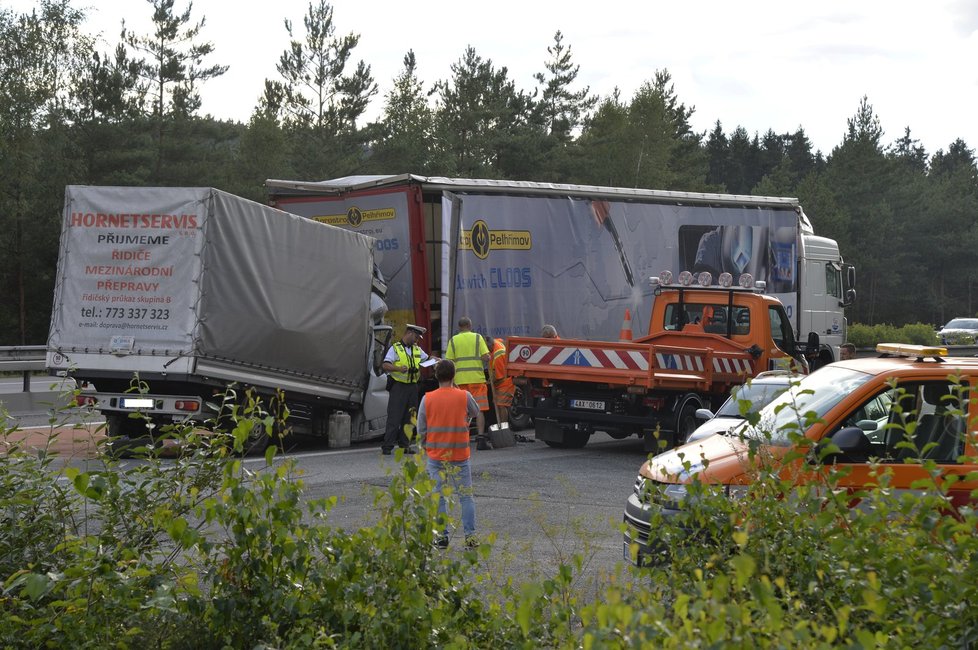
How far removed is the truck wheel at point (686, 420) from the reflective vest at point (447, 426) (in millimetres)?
5915

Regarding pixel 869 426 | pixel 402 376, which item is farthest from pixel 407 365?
pixel 869 426

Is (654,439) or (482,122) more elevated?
(482,122)

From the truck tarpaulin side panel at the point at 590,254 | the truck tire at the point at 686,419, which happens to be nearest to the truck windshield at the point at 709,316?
the truck tire at the point at 686,419

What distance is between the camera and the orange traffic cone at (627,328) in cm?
1780

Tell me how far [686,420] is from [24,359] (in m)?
12.9

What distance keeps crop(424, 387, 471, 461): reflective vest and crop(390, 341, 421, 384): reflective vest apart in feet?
19.6

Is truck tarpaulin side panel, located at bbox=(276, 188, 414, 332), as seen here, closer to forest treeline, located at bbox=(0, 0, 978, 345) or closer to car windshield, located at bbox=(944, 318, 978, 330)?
forest treeline, located at bbox=(0, 0, 978, 345)

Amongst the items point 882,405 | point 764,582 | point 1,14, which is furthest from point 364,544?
point 1,14

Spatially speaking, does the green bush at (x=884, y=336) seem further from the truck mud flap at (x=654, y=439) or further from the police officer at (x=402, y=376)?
the police officer at (x=402, y=376)

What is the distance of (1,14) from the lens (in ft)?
139

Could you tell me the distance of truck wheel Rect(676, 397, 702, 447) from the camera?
46.2ft

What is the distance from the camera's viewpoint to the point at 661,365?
46.0ft

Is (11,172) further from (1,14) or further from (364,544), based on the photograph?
(364,544)

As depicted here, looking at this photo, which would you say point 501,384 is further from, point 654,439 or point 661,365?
point 661,365
